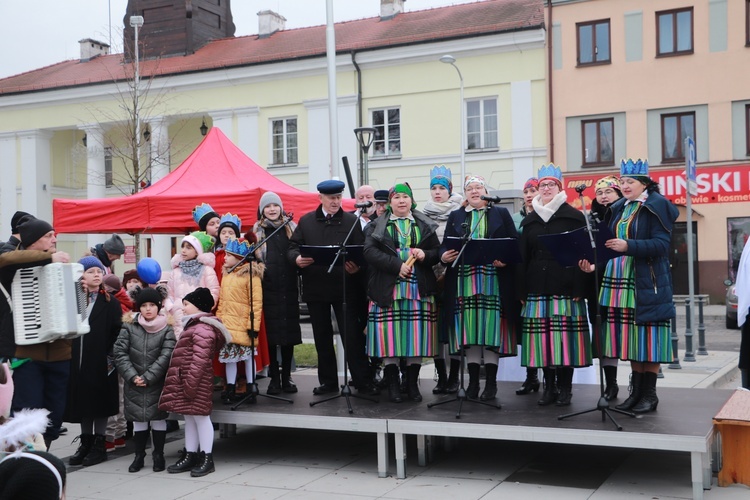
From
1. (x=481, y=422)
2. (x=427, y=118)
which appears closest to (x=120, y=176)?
(x=427, y=118)

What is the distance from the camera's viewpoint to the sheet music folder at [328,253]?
7312 millimetres

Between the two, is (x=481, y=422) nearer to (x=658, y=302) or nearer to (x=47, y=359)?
(x=658, y=302)

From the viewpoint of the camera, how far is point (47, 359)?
625cm

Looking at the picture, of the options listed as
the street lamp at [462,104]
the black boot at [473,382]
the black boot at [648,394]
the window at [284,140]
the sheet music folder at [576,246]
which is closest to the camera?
the sheet music folder at [576,246]

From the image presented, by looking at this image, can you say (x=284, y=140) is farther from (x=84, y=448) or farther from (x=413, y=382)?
(x=413, y=382)

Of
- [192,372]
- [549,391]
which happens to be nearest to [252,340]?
[192,372]

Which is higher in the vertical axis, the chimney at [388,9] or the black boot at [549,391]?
the chimney at [388,9]

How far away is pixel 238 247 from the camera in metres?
7.66

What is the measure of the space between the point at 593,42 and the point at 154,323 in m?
23.2

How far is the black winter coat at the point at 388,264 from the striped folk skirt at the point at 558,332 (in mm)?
905

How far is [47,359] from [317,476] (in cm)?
231

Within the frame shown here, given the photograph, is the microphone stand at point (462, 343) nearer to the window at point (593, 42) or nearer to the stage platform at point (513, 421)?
the stage platform at point (513, 421)

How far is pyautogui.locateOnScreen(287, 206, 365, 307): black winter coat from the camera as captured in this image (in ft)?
25.6

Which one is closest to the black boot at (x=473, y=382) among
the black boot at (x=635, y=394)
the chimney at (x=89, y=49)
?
the black boot at (x=635, y=394)
